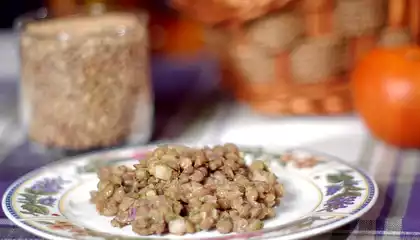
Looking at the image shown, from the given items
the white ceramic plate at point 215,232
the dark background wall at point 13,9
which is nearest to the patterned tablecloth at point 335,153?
the white ceramic plate at point 215,232

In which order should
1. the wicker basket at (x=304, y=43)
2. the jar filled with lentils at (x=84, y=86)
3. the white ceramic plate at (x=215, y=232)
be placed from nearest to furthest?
the white ceramic plate at (x=215, y=232) → the jar filled with lentils at (x=84, y=86) → the wicker basket at (x=304, y=43)

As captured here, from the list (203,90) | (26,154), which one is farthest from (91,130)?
(203,90)

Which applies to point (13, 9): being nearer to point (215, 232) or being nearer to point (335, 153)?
point (335, 153)

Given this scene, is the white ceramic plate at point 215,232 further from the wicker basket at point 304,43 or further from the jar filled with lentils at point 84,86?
the wicker basket at point 304,43

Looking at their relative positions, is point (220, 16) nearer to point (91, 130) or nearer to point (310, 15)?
point (310, 15)

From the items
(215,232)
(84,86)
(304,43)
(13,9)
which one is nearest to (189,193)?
(215,232)

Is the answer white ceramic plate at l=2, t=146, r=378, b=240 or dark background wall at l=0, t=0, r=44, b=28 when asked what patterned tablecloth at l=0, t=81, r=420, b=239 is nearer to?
white ceramic plate at l=2, t=146, r=378, b=240
